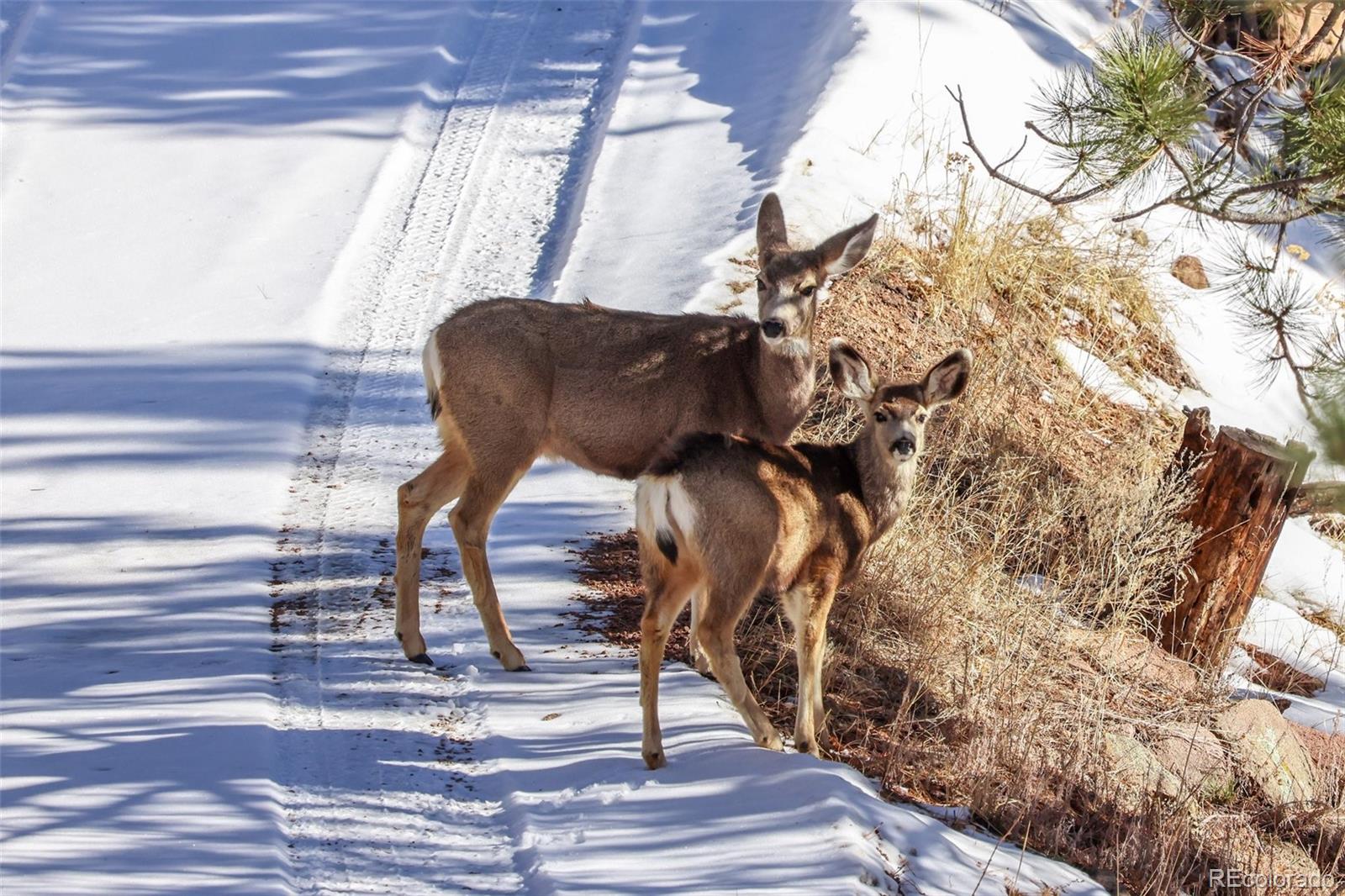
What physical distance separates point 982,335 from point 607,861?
7.54m

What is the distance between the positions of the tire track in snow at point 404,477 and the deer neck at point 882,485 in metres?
2.18

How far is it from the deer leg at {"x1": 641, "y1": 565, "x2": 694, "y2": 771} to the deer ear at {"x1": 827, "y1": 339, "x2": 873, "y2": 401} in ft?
4.78

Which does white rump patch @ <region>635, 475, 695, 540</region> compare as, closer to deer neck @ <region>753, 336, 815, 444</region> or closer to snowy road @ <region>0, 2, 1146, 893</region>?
snowy road @ <region>0, 2, 1146, 893</region>

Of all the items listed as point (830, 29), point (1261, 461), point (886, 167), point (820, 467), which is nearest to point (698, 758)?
point (820, 467)

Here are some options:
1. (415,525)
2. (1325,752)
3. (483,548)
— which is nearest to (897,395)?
(483,548)

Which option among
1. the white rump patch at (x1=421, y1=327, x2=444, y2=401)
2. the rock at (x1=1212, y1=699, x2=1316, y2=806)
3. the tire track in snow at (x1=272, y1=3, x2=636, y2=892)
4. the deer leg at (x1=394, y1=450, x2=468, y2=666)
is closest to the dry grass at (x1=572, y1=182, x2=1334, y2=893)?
the rock at (x1=1212, y1=699, x2=1316, y2=806)

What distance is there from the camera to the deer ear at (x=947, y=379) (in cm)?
659

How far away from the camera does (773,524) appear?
6027 millimetres

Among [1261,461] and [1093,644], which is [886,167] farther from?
[1093,644]

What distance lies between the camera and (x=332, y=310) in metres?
10.8

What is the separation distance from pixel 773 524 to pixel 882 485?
3.14ft

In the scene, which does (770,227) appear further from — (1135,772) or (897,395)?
(1135,772)

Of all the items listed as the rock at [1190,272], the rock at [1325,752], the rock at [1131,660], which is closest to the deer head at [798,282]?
the rock at [1131,660]

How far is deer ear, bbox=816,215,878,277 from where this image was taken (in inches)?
293
